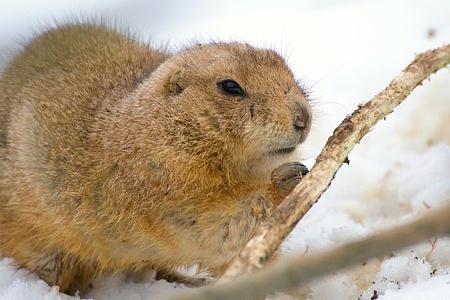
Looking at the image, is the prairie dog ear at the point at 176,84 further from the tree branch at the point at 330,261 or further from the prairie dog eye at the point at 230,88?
the tree branch at the point at 330,261

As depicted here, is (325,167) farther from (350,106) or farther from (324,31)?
(324,31)

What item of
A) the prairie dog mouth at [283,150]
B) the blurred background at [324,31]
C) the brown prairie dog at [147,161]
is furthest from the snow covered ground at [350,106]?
the prairie dog mouth at [283,150]

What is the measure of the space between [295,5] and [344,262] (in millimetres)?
5172

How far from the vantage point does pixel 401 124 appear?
209 inches

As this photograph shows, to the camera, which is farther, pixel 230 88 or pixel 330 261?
pixel 230 88

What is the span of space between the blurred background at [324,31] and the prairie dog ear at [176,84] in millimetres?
1227

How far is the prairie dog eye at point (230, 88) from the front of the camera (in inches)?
141

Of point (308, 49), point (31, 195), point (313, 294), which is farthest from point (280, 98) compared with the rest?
point (308, 49)

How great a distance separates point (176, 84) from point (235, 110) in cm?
41

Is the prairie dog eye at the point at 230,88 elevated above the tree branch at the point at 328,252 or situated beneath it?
elevated above

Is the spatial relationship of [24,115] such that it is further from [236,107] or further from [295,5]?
[295,5]

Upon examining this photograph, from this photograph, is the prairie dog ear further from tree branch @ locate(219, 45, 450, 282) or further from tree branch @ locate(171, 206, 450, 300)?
tree branch @ locate(171, 206, 450, 300)

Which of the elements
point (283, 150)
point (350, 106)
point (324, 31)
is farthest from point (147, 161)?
point (324, 31)

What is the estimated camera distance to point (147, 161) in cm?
354
